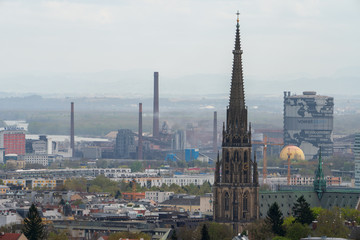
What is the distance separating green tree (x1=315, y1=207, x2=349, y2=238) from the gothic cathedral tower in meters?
14.5

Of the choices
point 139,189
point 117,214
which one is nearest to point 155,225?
point 117,214

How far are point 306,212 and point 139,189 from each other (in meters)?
100

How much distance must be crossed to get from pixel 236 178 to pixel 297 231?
2285cm

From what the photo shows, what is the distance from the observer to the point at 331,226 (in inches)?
3656

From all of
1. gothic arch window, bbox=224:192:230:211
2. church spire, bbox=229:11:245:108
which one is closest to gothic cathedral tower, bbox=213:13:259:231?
gothic arch window, bbox=224:192:230:211

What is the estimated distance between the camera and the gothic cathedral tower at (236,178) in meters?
114

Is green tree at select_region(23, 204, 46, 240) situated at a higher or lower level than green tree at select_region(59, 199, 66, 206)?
higher

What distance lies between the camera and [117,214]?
5733 inches

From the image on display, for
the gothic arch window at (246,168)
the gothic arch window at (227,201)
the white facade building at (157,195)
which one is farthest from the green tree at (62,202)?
the gothic arch window at (246,168)

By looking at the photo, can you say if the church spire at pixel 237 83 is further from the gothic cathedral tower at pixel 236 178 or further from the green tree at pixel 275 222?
the green tree at pixel 275 222

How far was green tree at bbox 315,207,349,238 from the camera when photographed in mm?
90125

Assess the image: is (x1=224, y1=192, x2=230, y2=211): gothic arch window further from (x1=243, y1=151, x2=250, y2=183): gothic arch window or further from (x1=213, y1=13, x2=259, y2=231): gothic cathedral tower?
(x1=243, y1=151, x2=250, y2=183): gothic arch window

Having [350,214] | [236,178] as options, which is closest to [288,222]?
[350,214]

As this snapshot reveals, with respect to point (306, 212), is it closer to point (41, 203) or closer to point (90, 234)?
point (90, 234)
